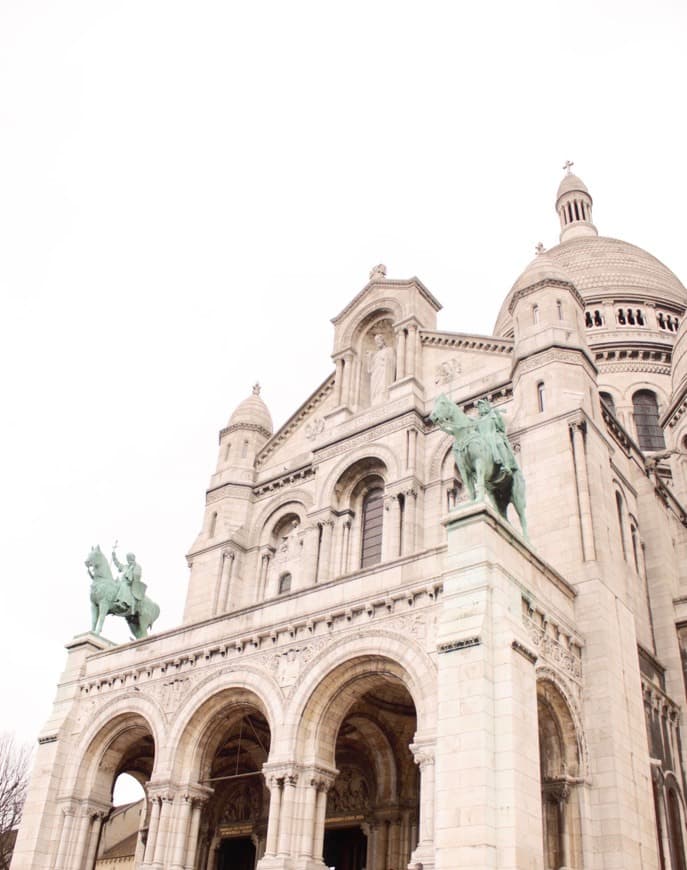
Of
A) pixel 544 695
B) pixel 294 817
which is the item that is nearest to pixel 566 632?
pixel 544 695

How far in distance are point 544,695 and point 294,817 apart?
576cm

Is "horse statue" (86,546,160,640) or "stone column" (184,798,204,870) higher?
"horse statue" (86,546,160,640)

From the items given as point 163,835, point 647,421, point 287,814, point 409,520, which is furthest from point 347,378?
point 647,421

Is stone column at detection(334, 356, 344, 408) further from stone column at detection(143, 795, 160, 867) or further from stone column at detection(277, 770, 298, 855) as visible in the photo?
stone column at detection(277, 770, 298, 855)

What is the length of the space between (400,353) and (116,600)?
12.6 m

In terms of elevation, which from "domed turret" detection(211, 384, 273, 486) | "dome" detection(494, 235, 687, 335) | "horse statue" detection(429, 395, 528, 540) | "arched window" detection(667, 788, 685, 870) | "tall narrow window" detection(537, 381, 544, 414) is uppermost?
"dome" detection(494, 235, 687, 335)

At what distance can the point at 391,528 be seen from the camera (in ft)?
87.3

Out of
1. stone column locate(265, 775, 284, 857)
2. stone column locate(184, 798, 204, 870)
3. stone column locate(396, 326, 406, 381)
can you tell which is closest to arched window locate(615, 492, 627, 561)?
stone column locate(396, 326, 406, 381)

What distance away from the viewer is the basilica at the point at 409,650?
16.7m

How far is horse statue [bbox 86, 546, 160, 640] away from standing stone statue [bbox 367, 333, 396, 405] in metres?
10.1

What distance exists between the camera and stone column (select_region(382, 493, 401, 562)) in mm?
26125

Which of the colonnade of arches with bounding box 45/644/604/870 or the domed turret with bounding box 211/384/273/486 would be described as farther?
the domed turret with bounding box 211/384/273/486

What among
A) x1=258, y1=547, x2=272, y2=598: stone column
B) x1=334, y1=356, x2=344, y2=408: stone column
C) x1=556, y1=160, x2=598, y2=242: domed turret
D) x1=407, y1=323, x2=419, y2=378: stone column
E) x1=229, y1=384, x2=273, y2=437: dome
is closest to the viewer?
x1=407, y1=323, x2=419, y2=378: stone column

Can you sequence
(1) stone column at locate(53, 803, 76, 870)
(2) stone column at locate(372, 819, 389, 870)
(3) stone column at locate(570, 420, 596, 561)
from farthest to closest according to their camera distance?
(1) stone column at locate(53, 803, 76, 870), (2) stone column at locate(372, 819, 389, 870), (3) stone column at locate(570, 420, 596, 561)
